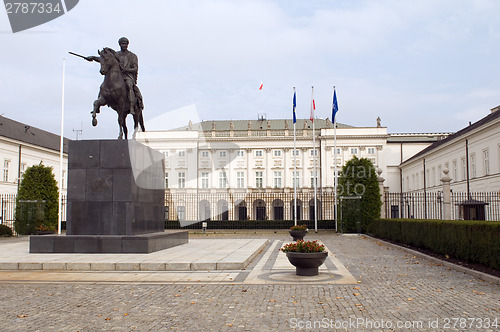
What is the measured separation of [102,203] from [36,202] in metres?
17.9

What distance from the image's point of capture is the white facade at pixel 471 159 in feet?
116

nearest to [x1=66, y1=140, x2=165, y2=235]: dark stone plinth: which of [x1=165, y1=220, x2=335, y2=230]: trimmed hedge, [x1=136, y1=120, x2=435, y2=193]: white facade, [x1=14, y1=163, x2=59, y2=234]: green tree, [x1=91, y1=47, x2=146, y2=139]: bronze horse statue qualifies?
[x1=91, y1=47, x2=146, y2=139]: bronze horse statue

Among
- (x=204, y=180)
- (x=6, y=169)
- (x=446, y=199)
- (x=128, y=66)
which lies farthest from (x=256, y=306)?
(x=204, y=180)

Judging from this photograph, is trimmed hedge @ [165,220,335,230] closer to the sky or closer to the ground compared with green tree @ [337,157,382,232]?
closer to the ground

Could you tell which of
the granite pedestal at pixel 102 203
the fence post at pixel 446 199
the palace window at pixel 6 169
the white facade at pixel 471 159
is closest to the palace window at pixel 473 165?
the white facade at pixel 471 159

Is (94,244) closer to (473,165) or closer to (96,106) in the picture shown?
(96,106)

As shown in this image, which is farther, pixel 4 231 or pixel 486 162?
pixel 486 162

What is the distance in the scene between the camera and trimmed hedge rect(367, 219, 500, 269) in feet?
35.4

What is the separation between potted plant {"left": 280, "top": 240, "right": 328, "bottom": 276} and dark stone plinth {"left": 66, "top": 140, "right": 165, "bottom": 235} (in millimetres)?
Result: 5925

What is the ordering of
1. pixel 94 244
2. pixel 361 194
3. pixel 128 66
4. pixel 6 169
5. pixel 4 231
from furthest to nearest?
pixel 6 169 < pixel 361 194 < pixel 4 231 < pixel 128 66 < pixel 94 244

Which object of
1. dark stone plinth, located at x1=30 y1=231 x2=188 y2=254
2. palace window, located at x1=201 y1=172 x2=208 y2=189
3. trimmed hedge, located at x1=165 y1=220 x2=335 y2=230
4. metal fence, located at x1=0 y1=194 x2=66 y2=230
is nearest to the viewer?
dark stone plinth, located at x1=30 y1=231 x2=188 y2=254

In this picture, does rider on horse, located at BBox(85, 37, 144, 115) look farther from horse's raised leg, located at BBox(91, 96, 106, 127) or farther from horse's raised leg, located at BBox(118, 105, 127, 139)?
horse's raised leg, located at BBox(91, 96, 106, 127)

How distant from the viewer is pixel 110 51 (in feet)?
48.9

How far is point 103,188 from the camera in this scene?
14.3m
